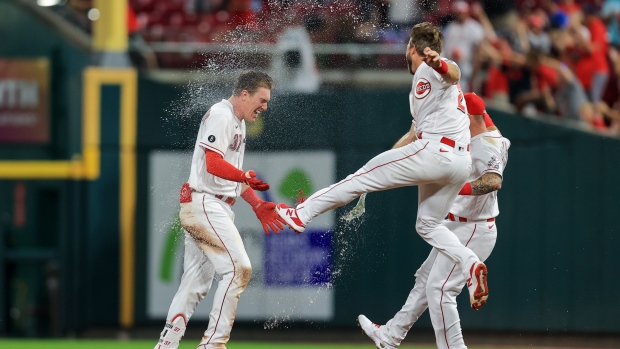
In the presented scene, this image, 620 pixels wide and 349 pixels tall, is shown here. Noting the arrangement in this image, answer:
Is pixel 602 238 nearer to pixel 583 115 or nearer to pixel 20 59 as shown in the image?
pixel 583 115

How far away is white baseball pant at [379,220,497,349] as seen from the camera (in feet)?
25.8

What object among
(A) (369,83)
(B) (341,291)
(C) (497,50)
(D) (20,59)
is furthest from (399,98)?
(D) (20,59)

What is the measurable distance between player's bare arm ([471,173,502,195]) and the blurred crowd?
10.5ft

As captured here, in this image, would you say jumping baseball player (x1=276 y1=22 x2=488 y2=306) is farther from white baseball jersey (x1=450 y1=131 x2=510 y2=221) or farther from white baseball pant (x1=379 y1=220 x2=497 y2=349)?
white baseball jersey (x1=450 y1=131 x2=510 y2=221)

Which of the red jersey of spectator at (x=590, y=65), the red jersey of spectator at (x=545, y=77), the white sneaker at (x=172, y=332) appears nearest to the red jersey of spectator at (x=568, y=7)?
the red jersey of spectator at (x=590, y=65)

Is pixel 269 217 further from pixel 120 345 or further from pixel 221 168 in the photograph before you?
pixel 120 345

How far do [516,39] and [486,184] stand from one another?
5524 mm

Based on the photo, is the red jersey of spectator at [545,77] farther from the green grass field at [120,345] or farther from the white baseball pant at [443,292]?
the white baseball pant at [443,292]

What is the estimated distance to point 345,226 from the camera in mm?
10656

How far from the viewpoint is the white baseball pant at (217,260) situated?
757 cm

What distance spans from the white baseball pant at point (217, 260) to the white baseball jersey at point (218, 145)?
89mm

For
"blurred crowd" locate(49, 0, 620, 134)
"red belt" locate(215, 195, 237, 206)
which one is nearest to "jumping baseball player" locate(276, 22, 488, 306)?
"red belt" locate(215, 195, 237, 206)

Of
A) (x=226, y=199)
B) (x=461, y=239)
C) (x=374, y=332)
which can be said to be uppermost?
(x=226, y=199)

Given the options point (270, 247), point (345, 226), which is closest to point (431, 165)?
point (345, 226)
